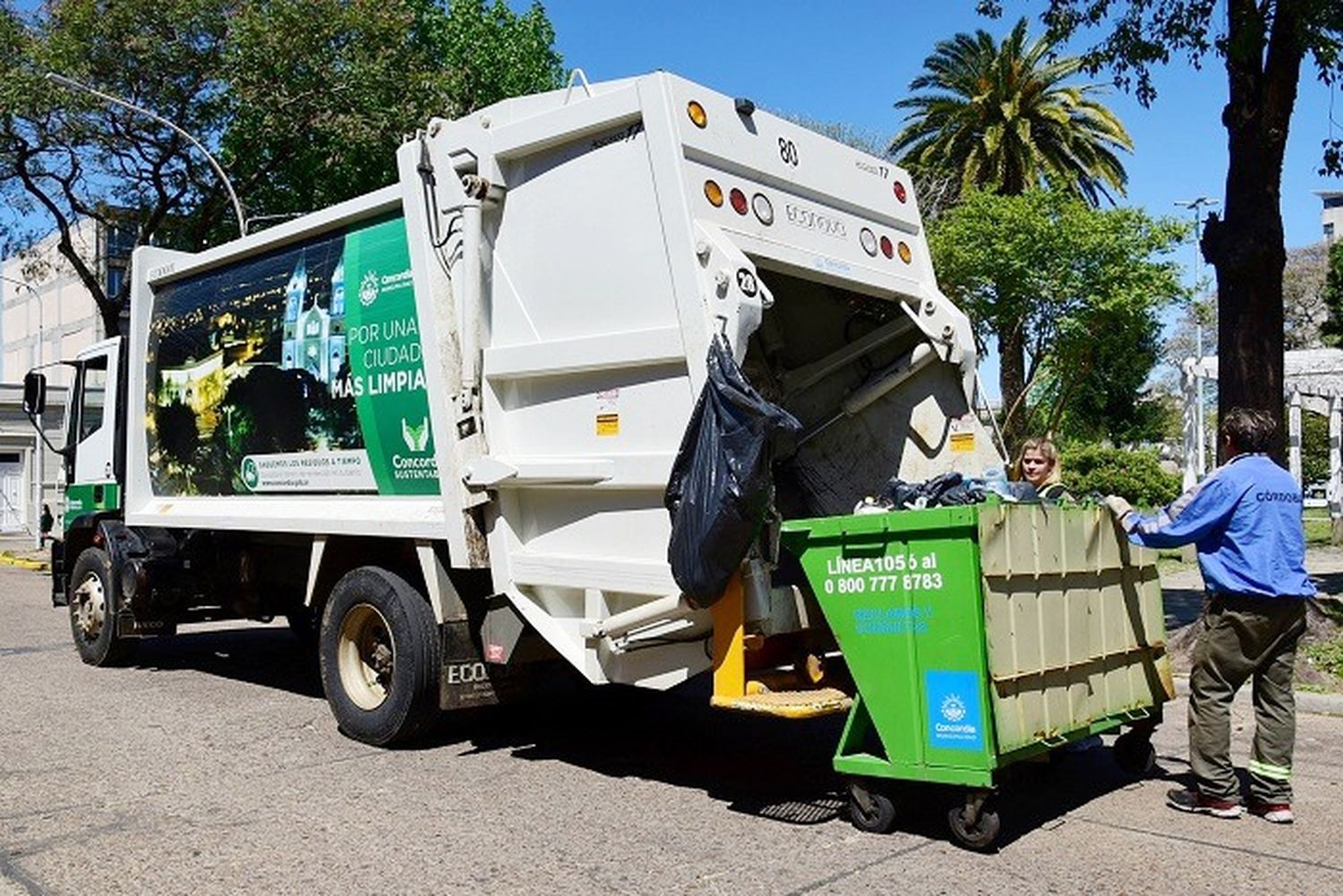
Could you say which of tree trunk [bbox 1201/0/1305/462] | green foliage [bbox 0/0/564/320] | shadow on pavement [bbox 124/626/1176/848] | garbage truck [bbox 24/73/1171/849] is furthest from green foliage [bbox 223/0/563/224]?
tree trunk [bbox 1201/0/1305/462]

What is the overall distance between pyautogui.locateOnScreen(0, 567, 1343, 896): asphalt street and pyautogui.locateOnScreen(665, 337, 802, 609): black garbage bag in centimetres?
106

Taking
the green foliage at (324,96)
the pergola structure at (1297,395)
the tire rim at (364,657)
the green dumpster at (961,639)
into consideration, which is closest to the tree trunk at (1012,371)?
the pergola structure at (1297,395)

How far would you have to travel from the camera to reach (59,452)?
1061cm

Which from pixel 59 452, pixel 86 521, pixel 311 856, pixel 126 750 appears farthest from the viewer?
pixel 59 452

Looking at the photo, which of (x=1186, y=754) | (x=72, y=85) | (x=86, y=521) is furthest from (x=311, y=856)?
(x=72, y=85)

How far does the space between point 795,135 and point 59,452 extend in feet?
23.9

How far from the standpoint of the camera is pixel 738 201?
5.63 meters

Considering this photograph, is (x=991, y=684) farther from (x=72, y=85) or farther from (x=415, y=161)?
(x=72, y=85)

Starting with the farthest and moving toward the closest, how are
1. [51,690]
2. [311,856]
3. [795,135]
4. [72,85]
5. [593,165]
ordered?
[72,85] → [51,690] → [795,135] → [593,165] → [311,856]

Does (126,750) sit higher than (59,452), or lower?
lower

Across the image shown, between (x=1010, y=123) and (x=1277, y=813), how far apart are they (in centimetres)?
2513

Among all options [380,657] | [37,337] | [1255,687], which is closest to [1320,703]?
[1255,687]

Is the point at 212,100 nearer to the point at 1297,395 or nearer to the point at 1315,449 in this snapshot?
the point at 1297,395

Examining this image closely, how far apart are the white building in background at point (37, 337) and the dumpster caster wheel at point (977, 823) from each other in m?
10.3
